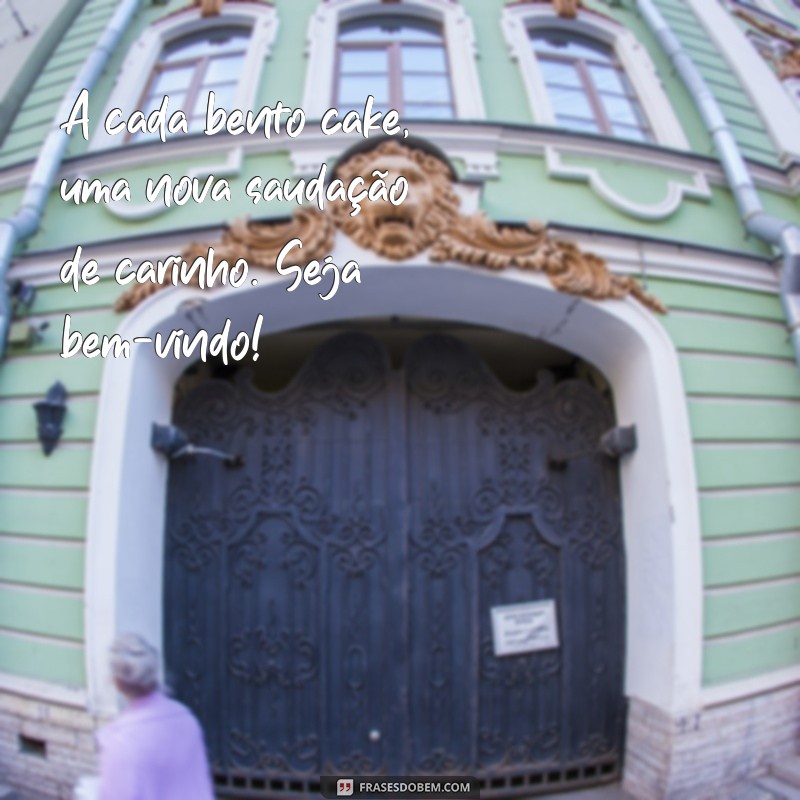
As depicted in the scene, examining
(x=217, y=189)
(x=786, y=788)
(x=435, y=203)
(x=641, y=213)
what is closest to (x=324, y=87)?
(x=217, y=189)

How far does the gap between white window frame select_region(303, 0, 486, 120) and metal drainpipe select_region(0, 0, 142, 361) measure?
1.75 metres

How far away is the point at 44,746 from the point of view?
3.32 m

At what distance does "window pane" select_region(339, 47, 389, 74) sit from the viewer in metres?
4.90

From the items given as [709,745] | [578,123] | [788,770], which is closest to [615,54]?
[578,123]

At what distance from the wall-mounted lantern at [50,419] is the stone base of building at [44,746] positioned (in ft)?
4.96

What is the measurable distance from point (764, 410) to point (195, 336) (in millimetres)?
3964

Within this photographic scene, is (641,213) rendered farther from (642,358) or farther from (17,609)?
(17,609)

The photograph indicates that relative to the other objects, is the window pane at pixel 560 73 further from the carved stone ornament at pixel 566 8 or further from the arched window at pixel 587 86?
the carved stone ornament at pixel 566 8

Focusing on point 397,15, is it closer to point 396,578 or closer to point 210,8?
point 210,8

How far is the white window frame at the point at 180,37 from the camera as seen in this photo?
14.9 ft

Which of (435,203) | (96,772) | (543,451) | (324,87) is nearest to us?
(96,772)

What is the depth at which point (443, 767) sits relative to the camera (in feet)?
12.5

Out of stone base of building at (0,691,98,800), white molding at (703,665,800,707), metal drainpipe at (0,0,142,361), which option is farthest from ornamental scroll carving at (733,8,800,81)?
stone base of building at (0,691,98,800)

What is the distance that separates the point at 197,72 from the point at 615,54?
390 cm
